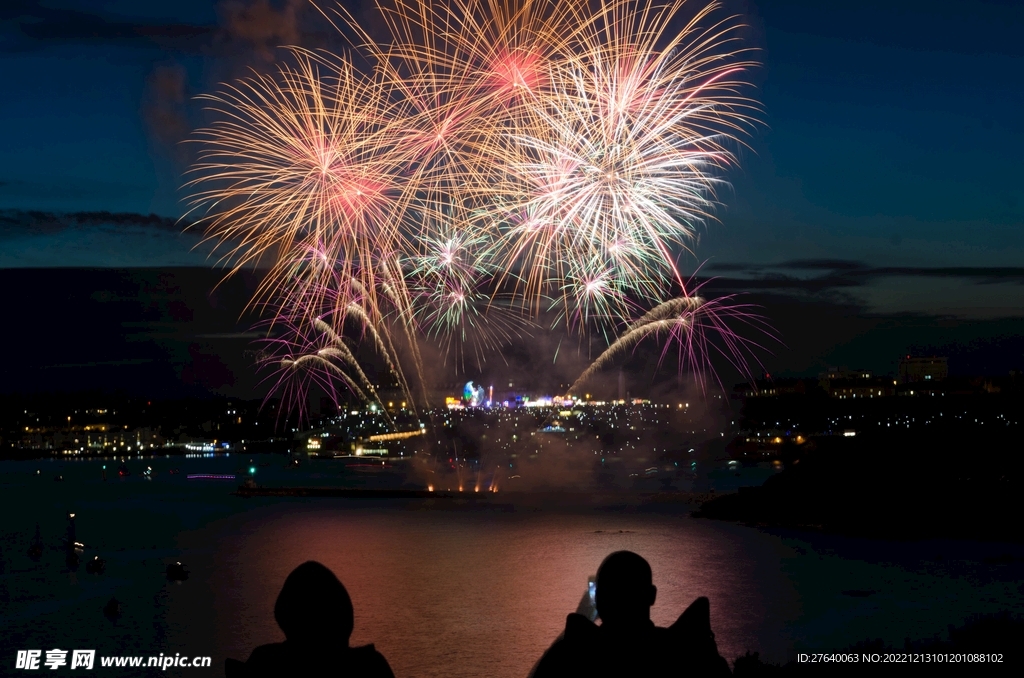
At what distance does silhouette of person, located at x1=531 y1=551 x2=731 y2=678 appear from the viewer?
7.43ft

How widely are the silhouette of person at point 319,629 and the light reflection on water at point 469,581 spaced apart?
636 cm

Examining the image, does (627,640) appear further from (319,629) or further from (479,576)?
(479,576)

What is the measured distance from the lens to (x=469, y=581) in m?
13.5

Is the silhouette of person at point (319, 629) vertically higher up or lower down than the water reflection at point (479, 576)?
higher up

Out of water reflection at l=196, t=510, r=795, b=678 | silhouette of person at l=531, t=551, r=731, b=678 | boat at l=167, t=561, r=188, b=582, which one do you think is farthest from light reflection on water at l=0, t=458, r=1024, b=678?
silhouette of person at l=531, t=551, r=731, b=678

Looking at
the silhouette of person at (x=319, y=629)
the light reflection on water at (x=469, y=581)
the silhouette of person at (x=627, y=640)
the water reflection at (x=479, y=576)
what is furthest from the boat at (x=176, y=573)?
the silhouette of person at (x=627, y=640)

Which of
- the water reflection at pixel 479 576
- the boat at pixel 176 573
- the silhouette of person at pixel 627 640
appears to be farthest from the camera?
the boat at pixel 176 573

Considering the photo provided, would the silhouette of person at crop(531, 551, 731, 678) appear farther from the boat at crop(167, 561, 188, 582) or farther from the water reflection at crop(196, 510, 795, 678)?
the boat at crop(167, 561, 188, 582)

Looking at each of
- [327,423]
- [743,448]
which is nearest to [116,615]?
[743,448]

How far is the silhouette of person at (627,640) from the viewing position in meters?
2.26

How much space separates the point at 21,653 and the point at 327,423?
96.4 m

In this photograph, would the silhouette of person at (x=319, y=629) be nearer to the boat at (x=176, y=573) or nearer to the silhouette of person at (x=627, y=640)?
the silhouette of person at (x=627, y=640)

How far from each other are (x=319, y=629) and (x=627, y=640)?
757 millimetres

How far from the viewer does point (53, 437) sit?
107938 millimetres
